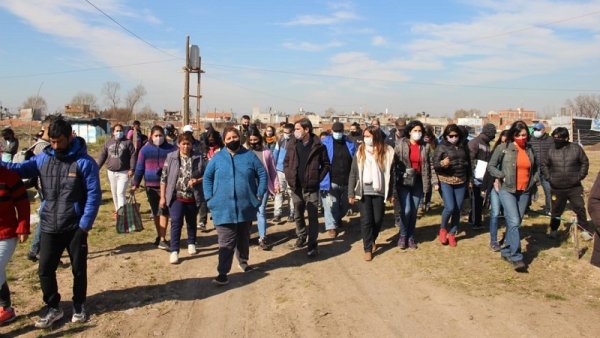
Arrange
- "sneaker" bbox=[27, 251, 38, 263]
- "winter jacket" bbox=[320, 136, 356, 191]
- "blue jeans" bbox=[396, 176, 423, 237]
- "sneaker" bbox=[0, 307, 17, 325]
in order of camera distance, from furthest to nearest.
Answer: "winter jacket" bbox=[320, 136, 356, 191], "blue jeans" bbox=[396, 176, 423, 237], "sneaker" bbox=[27, 251, 38, 263], "sneaker" bbox=[0, 307, 17, 325]

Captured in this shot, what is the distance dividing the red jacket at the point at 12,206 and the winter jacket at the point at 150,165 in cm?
285

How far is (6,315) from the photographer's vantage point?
458cm

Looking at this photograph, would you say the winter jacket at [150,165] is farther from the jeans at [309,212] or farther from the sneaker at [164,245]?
the jeans at [309,212]

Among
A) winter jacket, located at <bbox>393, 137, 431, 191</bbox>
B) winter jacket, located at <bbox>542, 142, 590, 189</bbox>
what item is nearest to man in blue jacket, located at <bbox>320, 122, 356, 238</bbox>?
winter jacket, located at <bbox>393, 137, 431, 191</bbox>

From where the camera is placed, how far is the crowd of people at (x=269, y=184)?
4.43 metres

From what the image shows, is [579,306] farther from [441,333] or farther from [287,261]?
[287,261]

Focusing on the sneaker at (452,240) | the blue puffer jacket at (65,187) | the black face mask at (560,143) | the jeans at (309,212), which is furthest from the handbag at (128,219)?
the black face mask at (560,143)

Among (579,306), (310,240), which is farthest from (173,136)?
(579,306)

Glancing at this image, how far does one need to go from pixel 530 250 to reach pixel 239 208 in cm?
434

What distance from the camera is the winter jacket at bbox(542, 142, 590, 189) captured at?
7070 millimetres

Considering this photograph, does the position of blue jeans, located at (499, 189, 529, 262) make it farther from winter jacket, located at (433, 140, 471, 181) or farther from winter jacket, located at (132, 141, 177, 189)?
winter jacket, located at (132, 141, 177, 189)

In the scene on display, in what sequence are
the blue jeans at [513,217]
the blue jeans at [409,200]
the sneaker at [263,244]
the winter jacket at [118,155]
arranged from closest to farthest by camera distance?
the blue jeans at [513,217] < the blue jeans at [409,200] < the sneaker at [263,244] < the winter jacket at [118,155]

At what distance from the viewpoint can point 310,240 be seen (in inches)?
276

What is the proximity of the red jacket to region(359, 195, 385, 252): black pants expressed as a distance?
13.8ft
